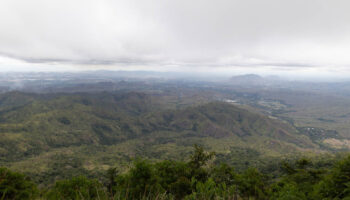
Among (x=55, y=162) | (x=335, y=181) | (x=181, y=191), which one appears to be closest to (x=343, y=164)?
(x=335, y=181)

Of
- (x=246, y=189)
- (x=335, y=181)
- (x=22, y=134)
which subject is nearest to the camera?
(x=335, y=181)

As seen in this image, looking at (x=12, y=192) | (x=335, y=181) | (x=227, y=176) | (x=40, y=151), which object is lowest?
(x=40, y=151)

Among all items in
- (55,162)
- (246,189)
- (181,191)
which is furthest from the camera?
(55,162)

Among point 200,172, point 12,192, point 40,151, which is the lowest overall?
point 40,151

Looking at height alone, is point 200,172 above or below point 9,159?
above

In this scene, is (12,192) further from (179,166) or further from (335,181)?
(335,181)

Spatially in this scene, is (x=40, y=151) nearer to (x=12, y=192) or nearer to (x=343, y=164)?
(x=12, y=192)

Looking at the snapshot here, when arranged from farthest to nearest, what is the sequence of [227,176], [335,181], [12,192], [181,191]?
[227,176], [181,191], [12,192], [335,181]

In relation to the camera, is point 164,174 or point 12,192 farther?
point 164,174

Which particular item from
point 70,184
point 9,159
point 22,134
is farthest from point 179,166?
point 22,134
